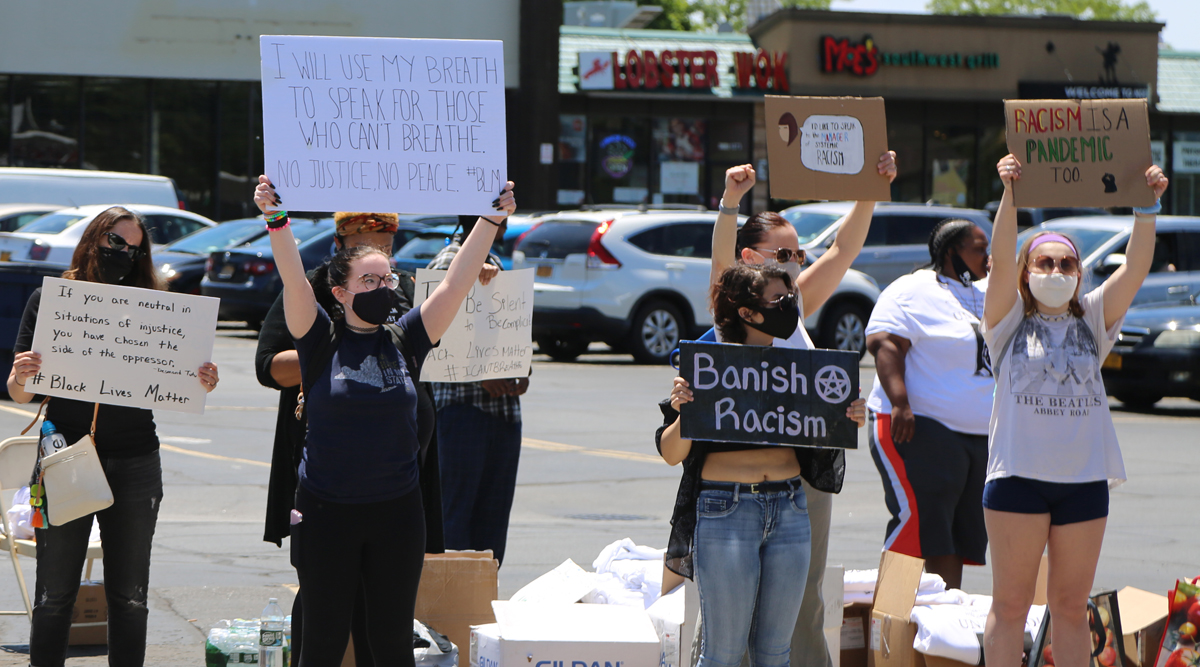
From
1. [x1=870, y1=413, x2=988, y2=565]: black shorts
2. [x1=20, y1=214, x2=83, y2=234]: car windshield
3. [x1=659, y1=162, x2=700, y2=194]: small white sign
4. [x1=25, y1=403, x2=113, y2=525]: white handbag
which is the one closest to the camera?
[x1=25, y1=403, x2=113, y2=525]: white handbag

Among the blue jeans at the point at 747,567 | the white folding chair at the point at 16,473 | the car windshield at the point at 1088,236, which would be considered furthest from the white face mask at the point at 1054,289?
the car windshield at the point at 1088,236

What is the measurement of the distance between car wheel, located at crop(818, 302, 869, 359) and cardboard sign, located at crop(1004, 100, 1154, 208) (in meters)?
12.8

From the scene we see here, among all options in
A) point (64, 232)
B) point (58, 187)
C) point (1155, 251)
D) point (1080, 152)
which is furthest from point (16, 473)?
point (58, 187)

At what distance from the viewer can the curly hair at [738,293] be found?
4438 millimetres

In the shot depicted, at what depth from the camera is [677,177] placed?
102 feet

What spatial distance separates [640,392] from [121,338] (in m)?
10.1

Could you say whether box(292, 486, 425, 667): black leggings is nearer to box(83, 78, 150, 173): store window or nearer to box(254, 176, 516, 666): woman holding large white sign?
box(254, 176, 516, 666): woman holding large white sign

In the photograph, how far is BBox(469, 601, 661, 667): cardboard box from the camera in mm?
4781

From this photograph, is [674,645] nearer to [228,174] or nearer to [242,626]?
[242,626]

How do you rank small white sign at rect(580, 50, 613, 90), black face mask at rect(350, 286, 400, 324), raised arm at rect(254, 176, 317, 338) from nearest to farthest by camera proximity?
raised arm at rect(254, 176, 317, 338)
black face mask at rect(350, 286, 400, 324)
small white sign at rect(580, 50, 613, 90)

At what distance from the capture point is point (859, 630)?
18.4 ft

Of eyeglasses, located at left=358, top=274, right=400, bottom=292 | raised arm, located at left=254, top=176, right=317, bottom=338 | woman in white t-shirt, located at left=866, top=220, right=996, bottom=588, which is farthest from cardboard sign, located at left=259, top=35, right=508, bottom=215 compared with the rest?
woman in white t-shirt, located at left=866, top=220, right=996, bottom=588

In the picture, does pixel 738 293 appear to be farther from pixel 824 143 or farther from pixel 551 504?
pixel 551 504

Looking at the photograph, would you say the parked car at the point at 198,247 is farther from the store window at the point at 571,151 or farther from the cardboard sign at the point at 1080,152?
the cardboard sign at the point at 1080,152
